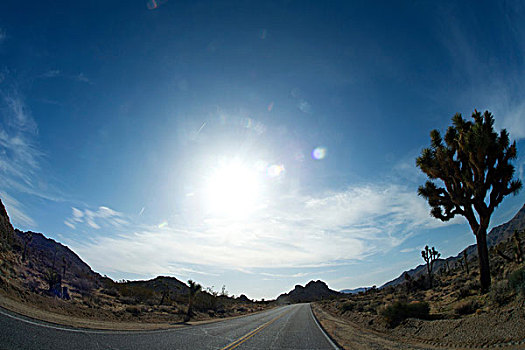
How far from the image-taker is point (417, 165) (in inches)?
705

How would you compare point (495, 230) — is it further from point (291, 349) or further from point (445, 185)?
point (291, 349)

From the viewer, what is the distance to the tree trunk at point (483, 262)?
47.1 feet

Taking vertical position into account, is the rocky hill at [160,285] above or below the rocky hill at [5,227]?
below

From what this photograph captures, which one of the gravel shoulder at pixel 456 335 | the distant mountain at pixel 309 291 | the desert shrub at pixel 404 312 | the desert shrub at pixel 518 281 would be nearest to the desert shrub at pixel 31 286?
the gravel shoulder at pixel 456 335

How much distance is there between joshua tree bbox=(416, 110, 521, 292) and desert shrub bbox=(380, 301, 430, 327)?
3443 millimetres

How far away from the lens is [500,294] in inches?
430

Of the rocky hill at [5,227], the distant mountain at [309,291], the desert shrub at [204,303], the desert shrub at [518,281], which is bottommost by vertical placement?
the distant mountain at [309,291]

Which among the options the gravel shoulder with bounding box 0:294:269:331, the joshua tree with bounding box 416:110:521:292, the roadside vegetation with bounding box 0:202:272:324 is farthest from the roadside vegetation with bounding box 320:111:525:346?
the roadside vegetation with bounding box 0:202:272:324

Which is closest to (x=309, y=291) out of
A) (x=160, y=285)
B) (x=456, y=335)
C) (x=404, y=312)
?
(x=160, y=285)

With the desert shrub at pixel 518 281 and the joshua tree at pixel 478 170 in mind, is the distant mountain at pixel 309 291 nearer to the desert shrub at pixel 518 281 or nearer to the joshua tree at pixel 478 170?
the joshua tree at pixel 478 170

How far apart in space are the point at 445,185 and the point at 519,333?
10.4 m

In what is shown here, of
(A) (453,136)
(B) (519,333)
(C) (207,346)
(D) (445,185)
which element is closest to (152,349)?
(C) (207,346)

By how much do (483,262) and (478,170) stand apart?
5139mm

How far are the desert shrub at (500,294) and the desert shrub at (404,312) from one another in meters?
3.28
